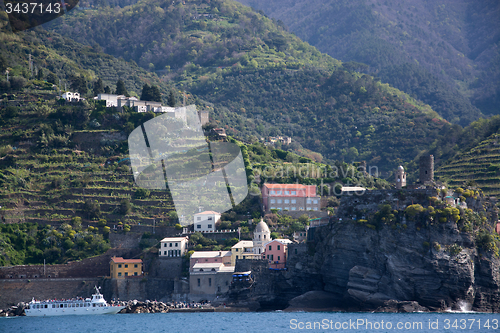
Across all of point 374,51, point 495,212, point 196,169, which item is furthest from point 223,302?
point 374,51

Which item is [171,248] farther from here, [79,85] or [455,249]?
[79,85]

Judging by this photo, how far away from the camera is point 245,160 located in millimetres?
87938

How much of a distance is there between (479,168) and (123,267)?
4613 centimetres

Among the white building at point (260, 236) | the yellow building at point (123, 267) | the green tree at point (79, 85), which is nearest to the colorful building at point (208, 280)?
the white building at point (260, 236)

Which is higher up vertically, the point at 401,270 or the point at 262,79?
the point at 262,79

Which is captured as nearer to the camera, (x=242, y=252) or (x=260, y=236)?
(x=242, y=252)

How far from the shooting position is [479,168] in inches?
3467

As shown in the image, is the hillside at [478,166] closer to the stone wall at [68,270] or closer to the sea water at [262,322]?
the sea water at [262,322]

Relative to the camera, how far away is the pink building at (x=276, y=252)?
70.6 m

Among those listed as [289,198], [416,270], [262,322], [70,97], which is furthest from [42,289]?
[416,270]

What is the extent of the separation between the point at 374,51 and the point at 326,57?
26.7 meters

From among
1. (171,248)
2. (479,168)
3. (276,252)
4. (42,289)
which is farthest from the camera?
(479,168)

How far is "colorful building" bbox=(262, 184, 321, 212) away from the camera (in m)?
79.8

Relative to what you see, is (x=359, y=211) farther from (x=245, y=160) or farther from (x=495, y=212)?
(x=245, y=160)
